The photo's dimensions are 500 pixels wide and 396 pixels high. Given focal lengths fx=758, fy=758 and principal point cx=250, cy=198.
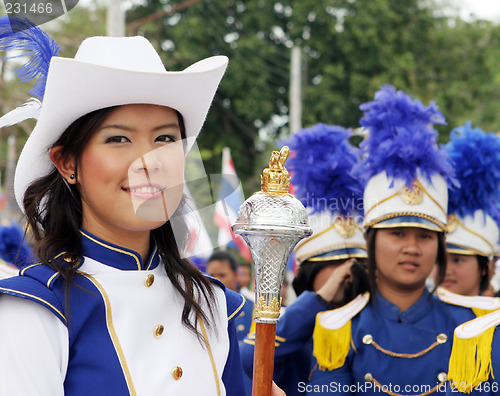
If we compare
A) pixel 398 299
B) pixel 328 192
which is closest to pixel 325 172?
pixel 328 192

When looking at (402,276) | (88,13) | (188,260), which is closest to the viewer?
(188,260)

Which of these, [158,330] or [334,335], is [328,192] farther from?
[158,330]

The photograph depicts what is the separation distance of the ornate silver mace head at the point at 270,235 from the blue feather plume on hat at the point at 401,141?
2090 mm

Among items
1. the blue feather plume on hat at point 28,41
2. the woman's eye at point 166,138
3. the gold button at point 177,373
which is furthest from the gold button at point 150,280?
the blue feather plume on hat at point 28,41

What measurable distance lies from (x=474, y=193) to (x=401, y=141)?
2.84 feet

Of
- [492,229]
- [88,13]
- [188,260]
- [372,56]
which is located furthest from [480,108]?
[188,260]

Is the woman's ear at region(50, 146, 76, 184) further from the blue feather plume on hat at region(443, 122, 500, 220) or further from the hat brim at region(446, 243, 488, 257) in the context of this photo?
the hat brim at region(446, 243, 488, 257)

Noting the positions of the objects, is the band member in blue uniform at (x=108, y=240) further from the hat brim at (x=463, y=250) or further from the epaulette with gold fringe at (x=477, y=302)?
the hat brim at (x=463, y=250)

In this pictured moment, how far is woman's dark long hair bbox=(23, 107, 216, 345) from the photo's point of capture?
2.07 meters

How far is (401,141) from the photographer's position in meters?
3.97

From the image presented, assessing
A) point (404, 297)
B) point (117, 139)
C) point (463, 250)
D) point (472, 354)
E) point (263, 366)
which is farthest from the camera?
point (463, 250)

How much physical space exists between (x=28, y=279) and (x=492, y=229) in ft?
11.7

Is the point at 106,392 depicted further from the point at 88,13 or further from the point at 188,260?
the point at 88,13

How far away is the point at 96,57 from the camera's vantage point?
212 centimetres
